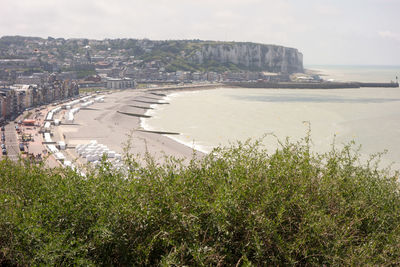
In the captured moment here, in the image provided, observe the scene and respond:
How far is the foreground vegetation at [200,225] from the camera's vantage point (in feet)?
23.7

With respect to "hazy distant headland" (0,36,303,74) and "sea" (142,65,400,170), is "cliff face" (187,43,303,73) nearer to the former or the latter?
"hazy distant headland" (0,36,303,74)

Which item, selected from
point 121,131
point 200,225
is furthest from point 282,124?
point 200,225

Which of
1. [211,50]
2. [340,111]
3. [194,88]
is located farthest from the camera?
[211,50]

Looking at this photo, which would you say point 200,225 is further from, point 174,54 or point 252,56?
point 252,56

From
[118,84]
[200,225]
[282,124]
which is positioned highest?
[200,225]

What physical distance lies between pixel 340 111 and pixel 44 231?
6513 centimetres

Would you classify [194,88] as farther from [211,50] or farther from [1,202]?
[1,202]

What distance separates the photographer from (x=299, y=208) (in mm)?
7902

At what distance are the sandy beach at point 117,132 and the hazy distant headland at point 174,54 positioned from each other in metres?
84.8

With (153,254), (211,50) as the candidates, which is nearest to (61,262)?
(153,254)

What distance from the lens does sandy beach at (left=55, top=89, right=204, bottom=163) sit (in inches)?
1337

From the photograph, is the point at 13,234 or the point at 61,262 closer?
the point at 61,262

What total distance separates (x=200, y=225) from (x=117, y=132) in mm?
36658

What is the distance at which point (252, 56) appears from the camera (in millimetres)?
177375
